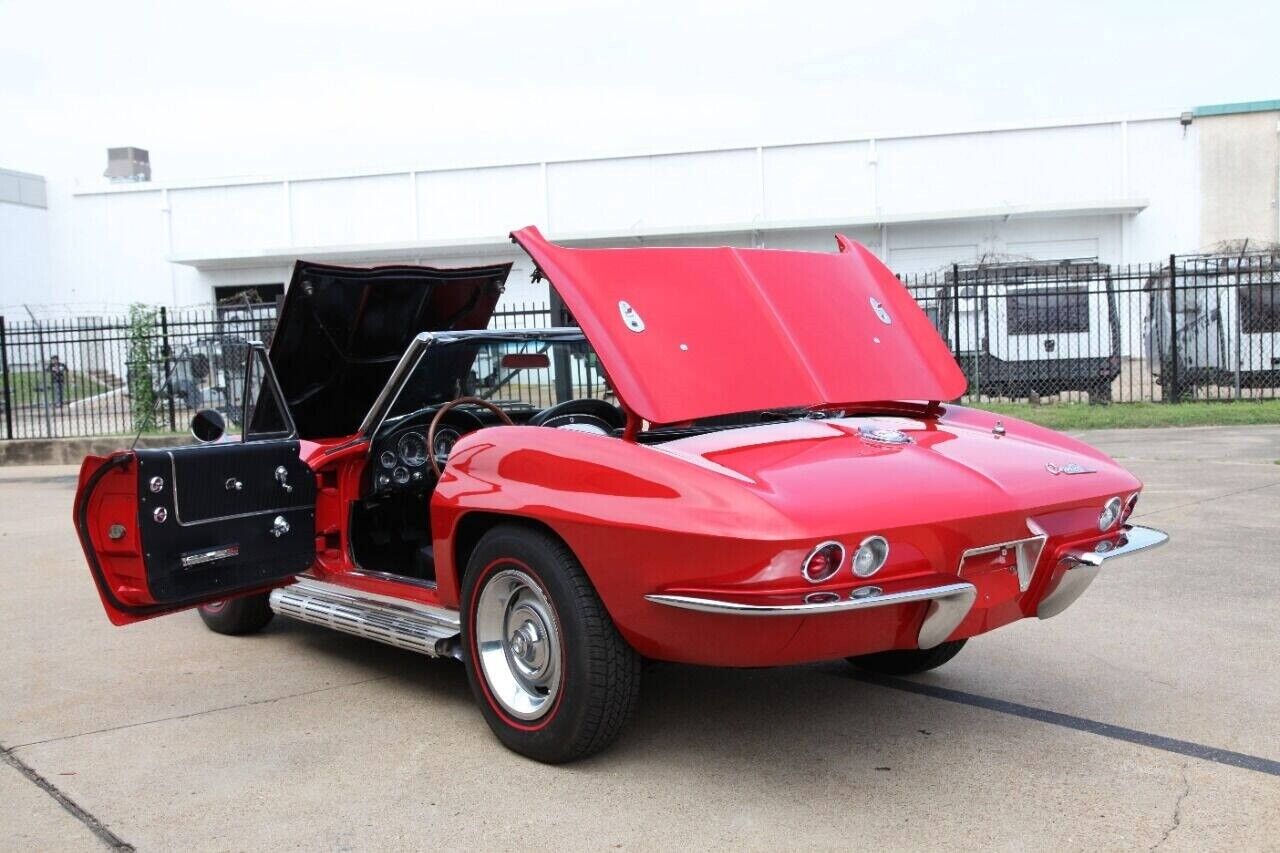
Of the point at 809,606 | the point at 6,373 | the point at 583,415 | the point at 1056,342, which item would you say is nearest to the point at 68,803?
the point at 583,415

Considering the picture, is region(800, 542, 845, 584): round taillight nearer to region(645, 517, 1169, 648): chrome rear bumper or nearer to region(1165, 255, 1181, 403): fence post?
region(645, 517, 1169, 648): chrome rear bumper

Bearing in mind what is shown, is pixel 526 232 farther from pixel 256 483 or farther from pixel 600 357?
pixel 256 483

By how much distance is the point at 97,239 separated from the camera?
36.5m

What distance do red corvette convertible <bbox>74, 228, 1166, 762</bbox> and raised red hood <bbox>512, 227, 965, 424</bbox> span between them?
0.01 meters

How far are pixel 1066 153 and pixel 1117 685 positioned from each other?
2848 centimetres

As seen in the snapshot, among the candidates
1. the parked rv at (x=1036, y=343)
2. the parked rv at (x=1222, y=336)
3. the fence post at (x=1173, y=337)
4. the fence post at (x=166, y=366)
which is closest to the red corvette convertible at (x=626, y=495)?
the fence post at (x=166, y=366)

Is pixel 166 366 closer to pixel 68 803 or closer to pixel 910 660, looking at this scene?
pixel 68 803

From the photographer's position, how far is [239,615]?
5.92 m

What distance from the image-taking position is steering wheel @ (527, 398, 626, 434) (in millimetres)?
4852

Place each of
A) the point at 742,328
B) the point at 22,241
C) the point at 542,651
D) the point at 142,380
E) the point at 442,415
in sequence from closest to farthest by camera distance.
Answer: the point at 542,651
the point at 742,328
the point at 442,415
the point at 142,380
the point at 22,241

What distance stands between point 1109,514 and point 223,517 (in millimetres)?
3178

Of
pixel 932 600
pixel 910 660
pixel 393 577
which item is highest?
pixel 932 600

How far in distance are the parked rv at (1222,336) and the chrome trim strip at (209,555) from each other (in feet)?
50.3

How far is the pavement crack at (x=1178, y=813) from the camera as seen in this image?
333 centimetres
